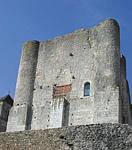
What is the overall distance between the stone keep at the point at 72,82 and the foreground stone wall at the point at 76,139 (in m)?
7.22

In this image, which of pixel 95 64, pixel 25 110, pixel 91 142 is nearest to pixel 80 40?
pixel 95 64

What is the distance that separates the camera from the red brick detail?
18234mm

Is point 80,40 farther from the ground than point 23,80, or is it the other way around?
point 80,40

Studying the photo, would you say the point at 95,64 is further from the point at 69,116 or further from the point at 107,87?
the point at 69,116

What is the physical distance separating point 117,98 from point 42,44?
6979 millimetres

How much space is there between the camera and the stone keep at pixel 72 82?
1669cm

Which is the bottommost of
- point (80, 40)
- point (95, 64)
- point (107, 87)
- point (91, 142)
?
point (91, 142)

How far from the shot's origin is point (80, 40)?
63.3 ft

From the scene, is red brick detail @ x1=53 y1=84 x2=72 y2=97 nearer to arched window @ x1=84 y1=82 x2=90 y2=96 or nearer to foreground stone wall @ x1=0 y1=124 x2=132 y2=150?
arched window @ x1=84 y1=82 x2=90 y2=96

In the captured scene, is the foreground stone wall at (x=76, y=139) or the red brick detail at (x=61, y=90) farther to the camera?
the red brick detail at (x=61, y=90)

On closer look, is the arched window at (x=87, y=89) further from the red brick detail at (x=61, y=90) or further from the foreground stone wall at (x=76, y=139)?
the foreground stone wall at (x=76, y=139)

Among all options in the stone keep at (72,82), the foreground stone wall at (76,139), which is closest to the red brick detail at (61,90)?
the stone keep at (72,82)

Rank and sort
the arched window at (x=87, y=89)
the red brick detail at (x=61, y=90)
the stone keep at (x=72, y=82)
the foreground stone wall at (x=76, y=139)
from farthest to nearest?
the red brick detail at (x=61, y=90), the arched window at (x=87, y=89), the stone keep at (x=72, y=82), the foreground stone wall at (x=76, y=139)

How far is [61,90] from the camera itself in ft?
60.5
